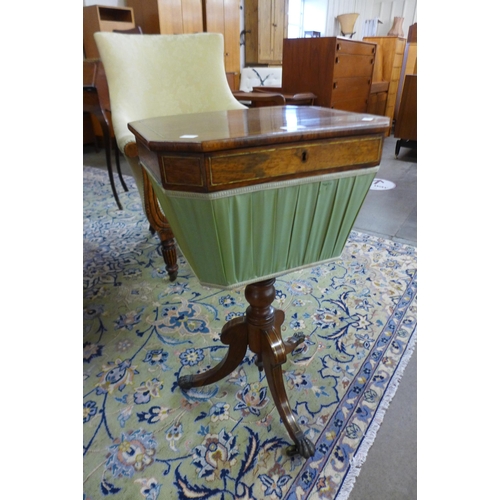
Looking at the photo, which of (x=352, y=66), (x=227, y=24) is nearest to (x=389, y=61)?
(x=352, y=66)

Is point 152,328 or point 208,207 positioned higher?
point 208,207

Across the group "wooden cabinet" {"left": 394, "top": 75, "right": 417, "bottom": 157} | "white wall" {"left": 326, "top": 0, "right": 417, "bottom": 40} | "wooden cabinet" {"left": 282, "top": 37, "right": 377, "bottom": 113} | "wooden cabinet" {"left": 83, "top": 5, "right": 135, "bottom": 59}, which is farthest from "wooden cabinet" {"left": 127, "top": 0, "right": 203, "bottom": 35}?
"white wall" {"left": 326, "top": 0, "right": 417, "bottom": 40}

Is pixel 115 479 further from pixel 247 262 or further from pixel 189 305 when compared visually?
pixel 189 305

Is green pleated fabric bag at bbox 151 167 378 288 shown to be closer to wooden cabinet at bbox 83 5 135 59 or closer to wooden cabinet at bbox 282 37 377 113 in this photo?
wooden cabinet at bbox 282 37 377 113

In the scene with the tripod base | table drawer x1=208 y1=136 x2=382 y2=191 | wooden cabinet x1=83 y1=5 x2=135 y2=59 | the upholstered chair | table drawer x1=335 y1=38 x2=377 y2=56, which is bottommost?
the tripod base

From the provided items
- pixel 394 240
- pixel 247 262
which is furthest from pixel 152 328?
pixel 394 240

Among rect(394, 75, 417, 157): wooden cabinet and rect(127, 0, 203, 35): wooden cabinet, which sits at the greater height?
rect(127, 0, 203, 35): wooden cabinet

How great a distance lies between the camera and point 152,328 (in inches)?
57.2

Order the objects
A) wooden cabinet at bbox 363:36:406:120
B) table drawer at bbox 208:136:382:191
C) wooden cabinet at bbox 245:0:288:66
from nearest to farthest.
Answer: table drawer at bbox 208:136:382:191 → wooden cabinet at bbox 363:36:406:120 → wooden cabinet at bbox 245:0:288:66

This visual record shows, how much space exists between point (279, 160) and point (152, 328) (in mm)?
1001

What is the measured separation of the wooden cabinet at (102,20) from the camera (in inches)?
139

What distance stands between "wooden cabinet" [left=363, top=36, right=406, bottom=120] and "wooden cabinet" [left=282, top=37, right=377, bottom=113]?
168cm

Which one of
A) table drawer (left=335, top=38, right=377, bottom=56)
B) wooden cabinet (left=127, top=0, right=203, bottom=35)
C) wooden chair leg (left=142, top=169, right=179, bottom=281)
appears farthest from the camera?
wooden cabinet (left=127, top=0, right=203, bottom=35)

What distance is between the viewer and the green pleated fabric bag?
73 centimetres
